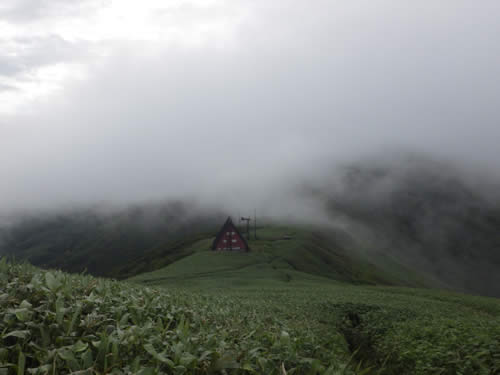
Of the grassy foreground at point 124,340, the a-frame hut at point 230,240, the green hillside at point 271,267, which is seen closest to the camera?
the grassy foreground at point 124,340

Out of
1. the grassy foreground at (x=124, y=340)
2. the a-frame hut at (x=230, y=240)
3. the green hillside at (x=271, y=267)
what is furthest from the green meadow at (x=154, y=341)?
the a-frame hut at (x=230, y=240)

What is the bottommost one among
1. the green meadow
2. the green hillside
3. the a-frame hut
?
the green hillside

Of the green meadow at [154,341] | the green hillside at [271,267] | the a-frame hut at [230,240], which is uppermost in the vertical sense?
the green meadow at [154,341]

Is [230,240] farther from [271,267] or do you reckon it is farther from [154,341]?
[154,341]

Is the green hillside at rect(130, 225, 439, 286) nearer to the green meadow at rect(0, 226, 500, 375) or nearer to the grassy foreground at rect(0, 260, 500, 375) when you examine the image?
the green meadow at rect(0, 226, 500, 375)

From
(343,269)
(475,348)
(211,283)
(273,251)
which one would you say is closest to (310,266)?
(273,251)

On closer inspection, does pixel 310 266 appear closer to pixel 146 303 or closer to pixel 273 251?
pixel 273 251

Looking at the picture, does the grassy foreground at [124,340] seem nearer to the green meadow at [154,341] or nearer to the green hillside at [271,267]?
the green meadow at [154,341]

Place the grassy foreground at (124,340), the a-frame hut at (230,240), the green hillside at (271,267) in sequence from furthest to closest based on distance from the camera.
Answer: the a-frame hut at (230,240), the green hillside at (271,267), the grassy foreground at (124,340)

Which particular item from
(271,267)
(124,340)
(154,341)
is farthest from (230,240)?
(124,340)

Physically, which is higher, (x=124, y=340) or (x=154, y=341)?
(x=124, y=340)

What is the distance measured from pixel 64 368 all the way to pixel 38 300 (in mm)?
2418

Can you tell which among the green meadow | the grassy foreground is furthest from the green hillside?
the grassy foreground

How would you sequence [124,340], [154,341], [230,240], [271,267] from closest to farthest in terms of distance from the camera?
[124,340], [154,341], [271,267], [230,240]
